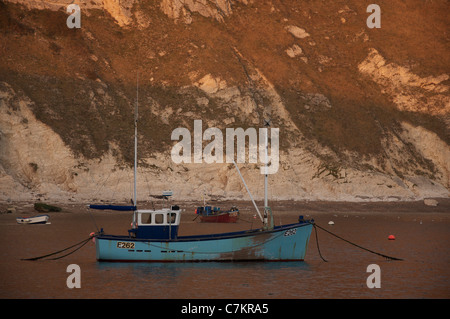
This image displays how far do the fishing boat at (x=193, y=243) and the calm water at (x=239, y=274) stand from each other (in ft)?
1.92

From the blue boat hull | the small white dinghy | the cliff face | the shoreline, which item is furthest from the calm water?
the cliff face

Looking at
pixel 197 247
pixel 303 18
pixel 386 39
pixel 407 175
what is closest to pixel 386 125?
pixel 407 175

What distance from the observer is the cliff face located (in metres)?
89.9

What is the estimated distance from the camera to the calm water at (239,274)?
30281mm

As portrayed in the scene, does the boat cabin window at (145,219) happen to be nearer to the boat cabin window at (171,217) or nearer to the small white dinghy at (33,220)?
the boat cabin window at (171,217)

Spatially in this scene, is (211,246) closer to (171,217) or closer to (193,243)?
(193,243)

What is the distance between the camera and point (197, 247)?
37.1 meters

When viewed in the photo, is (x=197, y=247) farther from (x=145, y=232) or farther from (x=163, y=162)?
(x=163, y=162)

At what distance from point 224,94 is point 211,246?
70.1 m

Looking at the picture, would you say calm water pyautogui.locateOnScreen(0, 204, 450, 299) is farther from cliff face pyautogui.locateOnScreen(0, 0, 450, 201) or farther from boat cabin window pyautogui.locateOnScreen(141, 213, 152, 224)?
cliff face pyautogui.locateOnScreen(0, 0, 450, 201)

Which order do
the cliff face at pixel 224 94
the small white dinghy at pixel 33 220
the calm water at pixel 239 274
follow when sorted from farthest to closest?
the cliff face at pixel 224 94 → the small white dinghy at pixel 33 220 → the calm water at pixel 239 274

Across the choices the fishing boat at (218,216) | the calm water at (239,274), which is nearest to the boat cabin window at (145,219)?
the calm water at (239,274)

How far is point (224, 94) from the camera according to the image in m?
106
